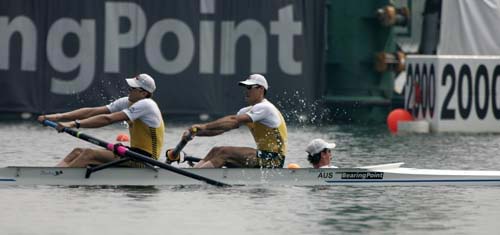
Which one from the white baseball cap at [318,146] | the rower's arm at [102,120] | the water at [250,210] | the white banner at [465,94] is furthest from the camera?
the white banner at [465,94]

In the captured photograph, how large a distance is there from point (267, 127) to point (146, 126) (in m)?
1.64

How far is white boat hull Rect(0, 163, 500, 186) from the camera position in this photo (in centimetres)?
2133

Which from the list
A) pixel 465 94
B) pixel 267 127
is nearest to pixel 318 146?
pixel 267 127

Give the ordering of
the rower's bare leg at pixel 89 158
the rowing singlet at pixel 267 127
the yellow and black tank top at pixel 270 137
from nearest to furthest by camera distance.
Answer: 1. the rower's bare leg at pixel 89 158
2. the rowing singlet at pixel 267 127
3. the yellow and black tank top at pixel 270 137

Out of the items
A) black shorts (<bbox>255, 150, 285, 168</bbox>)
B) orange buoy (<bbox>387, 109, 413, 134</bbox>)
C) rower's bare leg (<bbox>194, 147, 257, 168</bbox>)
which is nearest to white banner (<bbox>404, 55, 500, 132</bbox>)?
orange buoy (<bbox>387, 109, 413, 134</bbox>)

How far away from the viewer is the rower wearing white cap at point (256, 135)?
2189 centimetres

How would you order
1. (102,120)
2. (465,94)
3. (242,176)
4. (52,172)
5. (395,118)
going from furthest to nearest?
(395,118) < (465,94) < (102,120) < (242,176) < (52,172)

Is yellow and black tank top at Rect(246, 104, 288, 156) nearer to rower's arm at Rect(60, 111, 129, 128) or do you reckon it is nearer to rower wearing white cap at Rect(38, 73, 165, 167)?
rower wearing white cap at Rect(38, 73, 165, 167)

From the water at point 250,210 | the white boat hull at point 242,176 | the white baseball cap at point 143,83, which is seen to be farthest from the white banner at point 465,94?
the white baseball cap at point 143,83

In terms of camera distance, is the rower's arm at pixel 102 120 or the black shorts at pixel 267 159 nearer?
the rower's arm at pixel 102 120

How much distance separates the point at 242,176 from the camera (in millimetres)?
21766

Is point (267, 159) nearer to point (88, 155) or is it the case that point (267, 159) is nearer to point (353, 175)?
point (353, 175)

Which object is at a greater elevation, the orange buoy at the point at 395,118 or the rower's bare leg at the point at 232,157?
the rower's bare leg at the point at 232,157

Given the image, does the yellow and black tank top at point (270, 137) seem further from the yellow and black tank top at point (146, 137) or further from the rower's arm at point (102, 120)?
the rower's arm at point (102, 120)
